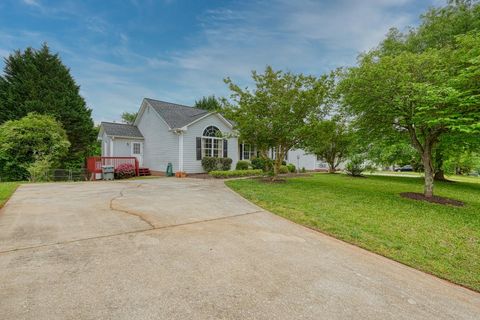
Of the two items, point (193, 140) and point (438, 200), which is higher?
point (193, 140)

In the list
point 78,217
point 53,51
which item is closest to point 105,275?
point 78,217

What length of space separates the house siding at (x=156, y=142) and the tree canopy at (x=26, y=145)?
5139 millimetres

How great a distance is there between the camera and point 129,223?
447 centimetres

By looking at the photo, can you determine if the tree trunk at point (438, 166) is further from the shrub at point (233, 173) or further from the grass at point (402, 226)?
the shrub at point (233, 173)

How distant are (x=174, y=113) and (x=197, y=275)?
1505 cm

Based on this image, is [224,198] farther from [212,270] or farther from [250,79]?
[250,79]

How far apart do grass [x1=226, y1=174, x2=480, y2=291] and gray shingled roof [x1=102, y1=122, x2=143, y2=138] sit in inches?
475

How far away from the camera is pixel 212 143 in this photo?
1578 cm

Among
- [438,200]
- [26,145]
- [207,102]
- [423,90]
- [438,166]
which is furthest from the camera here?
[207,102]

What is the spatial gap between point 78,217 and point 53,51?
23142 millimetres

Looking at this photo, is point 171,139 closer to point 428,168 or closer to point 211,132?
point 211,132

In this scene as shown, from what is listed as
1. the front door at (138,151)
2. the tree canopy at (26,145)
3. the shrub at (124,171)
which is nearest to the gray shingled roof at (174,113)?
the front door at (138,151)

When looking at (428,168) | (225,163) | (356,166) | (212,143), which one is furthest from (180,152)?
(356,166)

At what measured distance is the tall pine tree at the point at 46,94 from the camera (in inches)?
693
